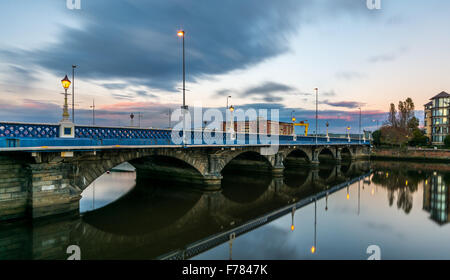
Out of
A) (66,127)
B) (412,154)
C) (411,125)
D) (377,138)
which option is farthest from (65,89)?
(411,125)

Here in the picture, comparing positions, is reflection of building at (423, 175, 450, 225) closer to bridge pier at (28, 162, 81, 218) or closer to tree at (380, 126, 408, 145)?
bridge pier at (28, 162, 81, 218)

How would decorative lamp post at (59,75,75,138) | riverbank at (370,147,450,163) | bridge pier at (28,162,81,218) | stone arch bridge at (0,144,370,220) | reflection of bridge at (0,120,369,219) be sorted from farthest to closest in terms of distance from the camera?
riverbank at (370,147,450,163)
decorative lamp post at (59,75,75,138)
bridge pier at (28,162,81,218)
stone arch bridge at (0,144,370,220)
reflection of bridge at (0,120,369,219)

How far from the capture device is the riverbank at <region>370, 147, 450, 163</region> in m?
60.5

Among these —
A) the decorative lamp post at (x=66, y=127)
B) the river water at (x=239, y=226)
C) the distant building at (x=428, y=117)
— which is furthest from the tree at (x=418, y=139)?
the decorative lamp post at (x=66, y=127)

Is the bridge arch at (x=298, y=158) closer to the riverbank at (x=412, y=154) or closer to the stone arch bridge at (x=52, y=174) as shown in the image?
the stone arch bridge at (x=52, y=174)

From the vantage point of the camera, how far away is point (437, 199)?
25672 mm

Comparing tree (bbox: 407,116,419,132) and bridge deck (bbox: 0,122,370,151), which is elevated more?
tree (bbox: 407,116,419,132)

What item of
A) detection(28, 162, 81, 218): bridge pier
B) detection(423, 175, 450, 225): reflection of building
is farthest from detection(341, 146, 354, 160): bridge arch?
detection(28, 162, 81, 218): bridge pier

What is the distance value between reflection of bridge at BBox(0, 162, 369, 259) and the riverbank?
169 feet

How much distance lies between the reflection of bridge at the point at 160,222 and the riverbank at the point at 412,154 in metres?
51.5

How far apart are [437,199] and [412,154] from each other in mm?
49165
